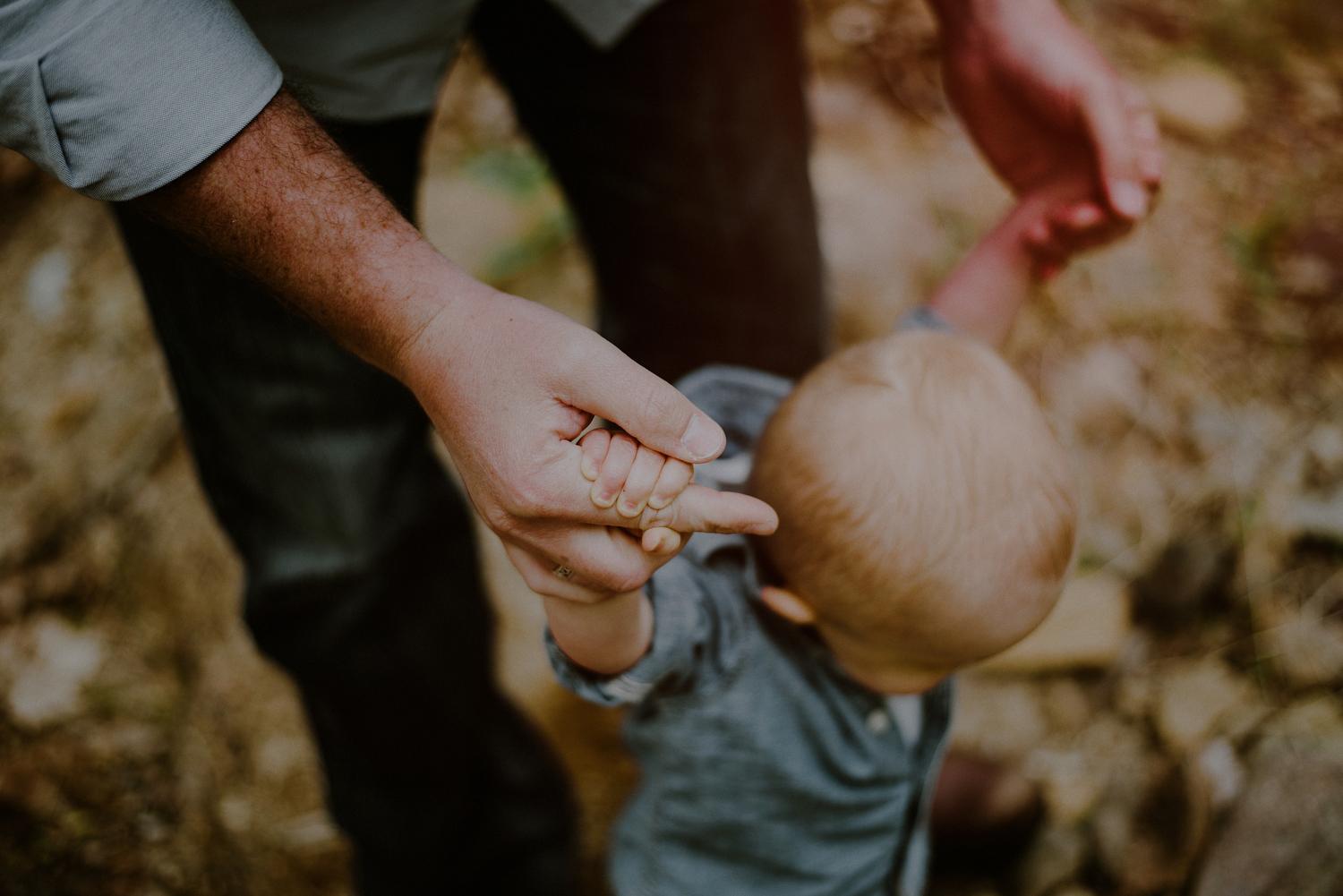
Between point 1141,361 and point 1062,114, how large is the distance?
1326mm

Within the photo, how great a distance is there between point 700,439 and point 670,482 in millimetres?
41

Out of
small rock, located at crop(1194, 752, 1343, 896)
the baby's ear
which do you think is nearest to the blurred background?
small rock, located at crop(1194, 752, 1343, 896)

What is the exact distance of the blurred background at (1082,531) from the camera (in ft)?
5.13

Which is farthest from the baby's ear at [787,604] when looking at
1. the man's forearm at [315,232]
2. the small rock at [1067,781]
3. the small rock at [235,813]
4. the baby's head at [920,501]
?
the small rock at [235,813]

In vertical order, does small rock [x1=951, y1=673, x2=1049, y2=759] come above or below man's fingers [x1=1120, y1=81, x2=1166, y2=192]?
below

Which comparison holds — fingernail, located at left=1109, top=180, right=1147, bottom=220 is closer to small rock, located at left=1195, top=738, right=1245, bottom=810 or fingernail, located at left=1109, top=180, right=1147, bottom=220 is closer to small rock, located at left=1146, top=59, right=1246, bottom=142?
small rock, located at left=1195, top=738, right=1245, bottom=810

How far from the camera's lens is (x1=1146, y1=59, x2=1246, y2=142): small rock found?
2.54 m

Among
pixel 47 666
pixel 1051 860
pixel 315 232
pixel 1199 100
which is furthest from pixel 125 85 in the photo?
pixel 1199 100

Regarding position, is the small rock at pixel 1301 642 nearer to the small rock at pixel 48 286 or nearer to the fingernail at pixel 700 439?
the fingernail at pixel 700 439

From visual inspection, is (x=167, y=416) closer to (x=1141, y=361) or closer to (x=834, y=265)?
(x=834, y=265)

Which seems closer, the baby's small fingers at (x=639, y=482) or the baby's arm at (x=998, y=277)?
the baby's small fingers at (x=639, y=482)

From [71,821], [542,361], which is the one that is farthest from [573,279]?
[542,361]

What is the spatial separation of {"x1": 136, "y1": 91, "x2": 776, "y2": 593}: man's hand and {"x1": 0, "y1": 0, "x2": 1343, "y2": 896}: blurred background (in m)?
1.18

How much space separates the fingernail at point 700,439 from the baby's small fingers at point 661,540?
0.06 meters
